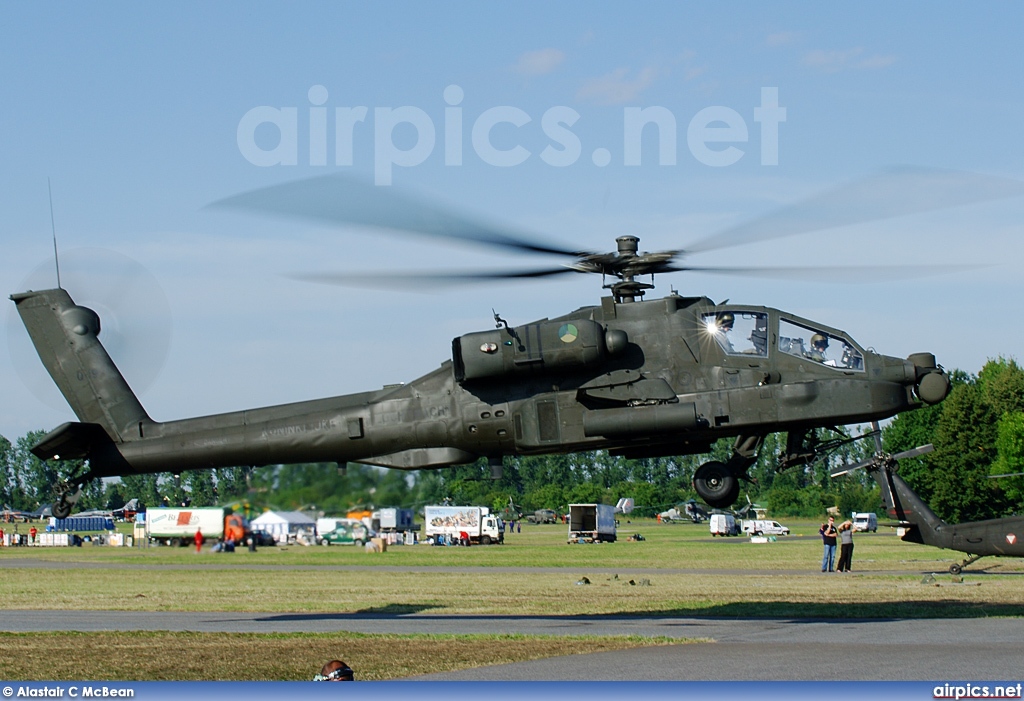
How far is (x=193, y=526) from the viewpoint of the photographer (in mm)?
15820

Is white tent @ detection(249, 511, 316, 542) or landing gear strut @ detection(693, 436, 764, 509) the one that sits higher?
landing gear strut @ detection(693, 436, 764, 509)

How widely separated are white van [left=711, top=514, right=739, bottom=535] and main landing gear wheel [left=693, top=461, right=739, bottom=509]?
6490 centimetres

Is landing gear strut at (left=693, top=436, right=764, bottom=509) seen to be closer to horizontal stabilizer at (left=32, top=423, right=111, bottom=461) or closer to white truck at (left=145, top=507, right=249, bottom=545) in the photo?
white truck at (left=145, top=507, right=249, bottom=545)

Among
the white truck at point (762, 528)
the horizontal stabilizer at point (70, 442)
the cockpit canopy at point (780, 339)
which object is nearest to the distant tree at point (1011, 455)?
the white truck at point (762, 528)

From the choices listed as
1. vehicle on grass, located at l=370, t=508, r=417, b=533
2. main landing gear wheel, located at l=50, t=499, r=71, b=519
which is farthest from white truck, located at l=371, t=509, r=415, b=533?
main landing gear wheel, located at l=50, t=499, r=71, b=519

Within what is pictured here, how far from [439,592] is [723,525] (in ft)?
181

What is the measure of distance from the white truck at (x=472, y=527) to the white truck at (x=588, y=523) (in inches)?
189

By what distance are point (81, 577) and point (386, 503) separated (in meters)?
25.6

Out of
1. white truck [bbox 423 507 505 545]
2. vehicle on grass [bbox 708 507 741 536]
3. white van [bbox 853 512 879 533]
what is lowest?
white van [bbox 853 512 879 533]

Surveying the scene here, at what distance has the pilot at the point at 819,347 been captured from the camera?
18312 millimetres

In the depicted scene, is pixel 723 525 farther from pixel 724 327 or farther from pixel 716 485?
pixel 724 327

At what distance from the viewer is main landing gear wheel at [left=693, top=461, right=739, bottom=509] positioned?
18938mm

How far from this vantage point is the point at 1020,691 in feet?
38.6

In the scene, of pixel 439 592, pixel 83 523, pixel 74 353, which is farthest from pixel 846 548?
pixel 74 353
